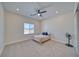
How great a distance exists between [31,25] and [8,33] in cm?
291

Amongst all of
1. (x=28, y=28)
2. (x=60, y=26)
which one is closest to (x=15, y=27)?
(x=28, y=28)

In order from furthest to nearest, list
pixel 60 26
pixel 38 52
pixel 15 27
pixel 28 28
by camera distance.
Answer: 1. pixel 28 28
2. pixel 60 26
3. pixel 15 27
4. pixel 38 52

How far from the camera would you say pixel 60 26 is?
5.61 metres

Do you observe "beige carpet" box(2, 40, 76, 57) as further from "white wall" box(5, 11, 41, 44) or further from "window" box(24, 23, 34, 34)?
"window" box(24, 23, 34, 34)

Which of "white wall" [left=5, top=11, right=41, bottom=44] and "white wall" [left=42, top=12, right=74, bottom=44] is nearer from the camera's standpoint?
"white wall" [left=42, top=12, right=74, bottom=44]

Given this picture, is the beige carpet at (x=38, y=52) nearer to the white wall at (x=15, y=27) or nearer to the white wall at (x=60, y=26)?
the white wall at (x=15, y=27)

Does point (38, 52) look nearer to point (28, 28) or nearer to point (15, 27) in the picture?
Answer: point (15, 27)

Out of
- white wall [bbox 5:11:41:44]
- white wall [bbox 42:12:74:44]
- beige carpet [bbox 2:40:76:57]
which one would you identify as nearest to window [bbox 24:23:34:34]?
white wall [bbox 5:11:41:44]

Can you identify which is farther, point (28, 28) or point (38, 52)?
point (28, 28)

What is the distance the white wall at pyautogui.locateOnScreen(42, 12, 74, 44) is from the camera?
4.76 metres

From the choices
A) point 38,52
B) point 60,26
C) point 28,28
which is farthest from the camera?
point 28,28

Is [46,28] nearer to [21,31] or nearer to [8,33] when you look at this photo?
[21,31]

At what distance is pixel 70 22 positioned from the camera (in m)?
4.76

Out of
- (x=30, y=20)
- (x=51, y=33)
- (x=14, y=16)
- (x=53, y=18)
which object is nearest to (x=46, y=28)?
(x=51, y=33)
